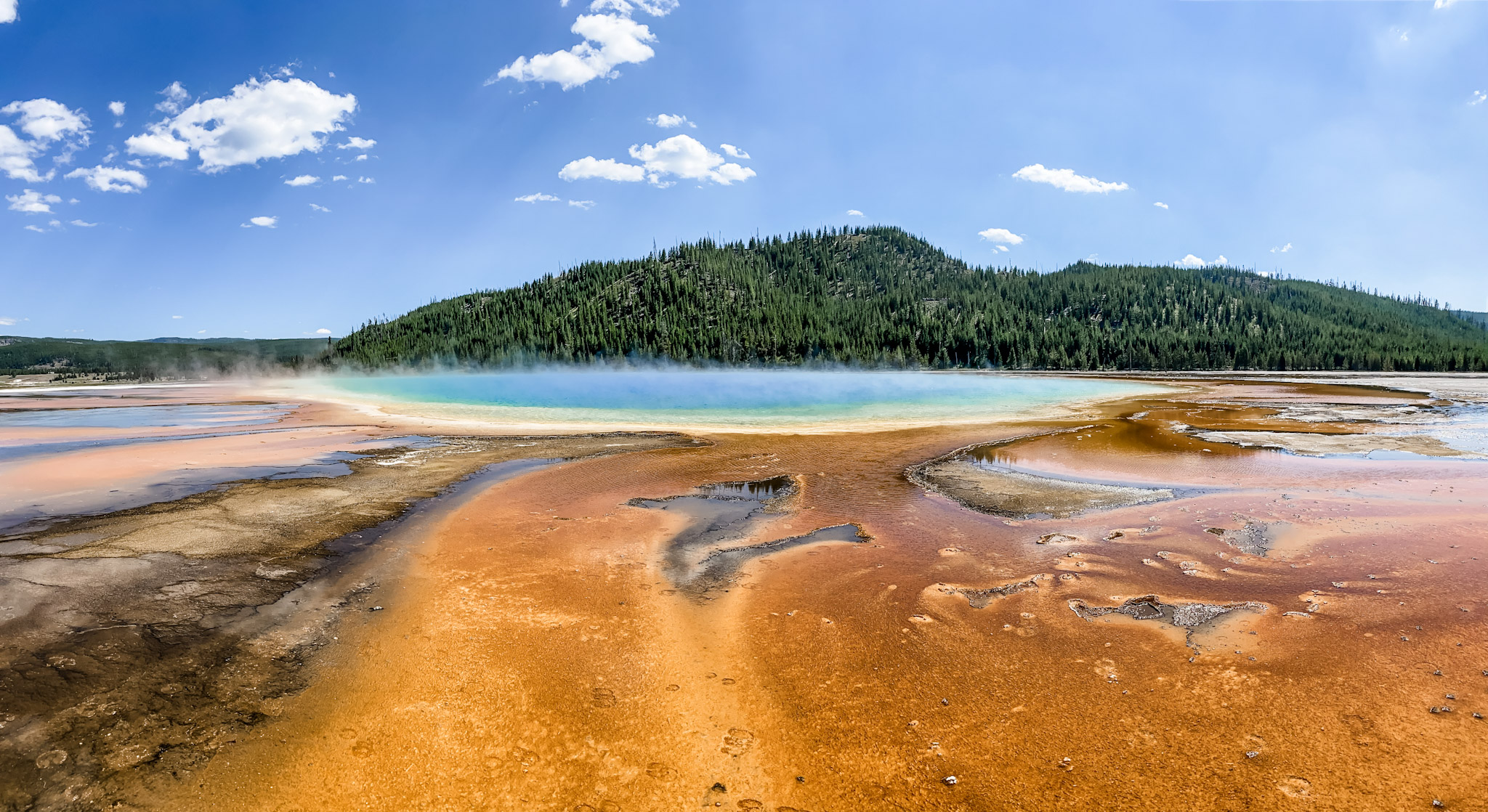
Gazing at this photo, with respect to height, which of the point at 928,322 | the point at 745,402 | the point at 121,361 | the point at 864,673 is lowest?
the point at 864,673

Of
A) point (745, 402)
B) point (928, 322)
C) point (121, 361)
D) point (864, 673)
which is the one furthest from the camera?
point (928, 322)

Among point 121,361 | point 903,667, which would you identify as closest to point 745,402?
point 903,667

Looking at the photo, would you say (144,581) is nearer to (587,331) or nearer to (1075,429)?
(1075,429)

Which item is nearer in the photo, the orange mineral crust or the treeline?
the orange mineral crust

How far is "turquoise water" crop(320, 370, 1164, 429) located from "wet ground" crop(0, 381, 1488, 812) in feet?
50.5

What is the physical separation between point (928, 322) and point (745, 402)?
304 feet

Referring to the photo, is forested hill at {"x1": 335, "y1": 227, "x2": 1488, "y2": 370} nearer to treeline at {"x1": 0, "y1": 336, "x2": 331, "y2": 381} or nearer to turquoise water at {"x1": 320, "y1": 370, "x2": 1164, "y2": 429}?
treeline at {"x1": 0, "y1": 336, "x2": 331, "y2": 381}

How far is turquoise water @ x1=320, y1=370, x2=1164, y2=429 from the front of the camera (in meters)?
27.1

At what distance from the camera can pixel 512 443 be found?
19.4 m

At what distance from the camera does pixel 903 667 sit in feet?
19.0

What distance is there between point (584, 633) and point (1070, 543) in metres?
6.82

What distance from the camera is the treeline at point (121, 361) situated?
3607 inches

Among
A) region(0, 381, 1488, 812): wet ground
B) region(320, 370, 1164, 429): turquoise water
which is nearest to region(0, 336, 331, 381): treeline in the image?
region(320, 370, 1164, 429): turquoise water

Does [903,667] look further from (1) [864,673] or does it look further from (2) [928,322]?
(2) [928,322]
